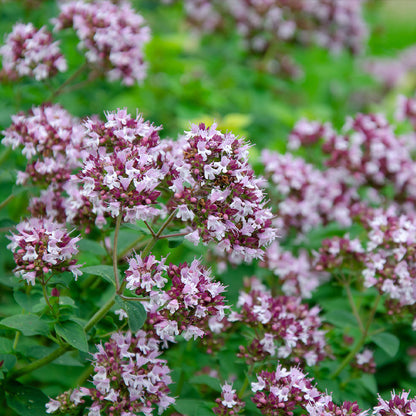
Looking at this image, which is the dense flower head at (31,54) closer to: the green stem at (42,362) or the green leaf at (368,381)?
the green stem at (42,362)

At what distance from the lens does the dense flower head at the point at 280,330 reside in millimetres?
2225

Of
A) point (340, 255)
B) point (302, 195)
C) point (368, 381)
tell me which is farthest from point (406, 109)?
point (368, 381)

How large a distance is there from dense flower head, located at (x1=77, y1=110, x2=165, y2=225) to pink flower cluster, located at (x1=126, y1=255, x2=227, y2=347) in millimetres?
192

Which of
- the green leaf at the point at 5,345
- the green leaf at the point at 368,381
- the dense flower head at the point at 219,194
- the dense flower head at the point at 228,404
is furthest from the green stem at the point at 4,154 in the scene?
the green leaf at the point at 368,381

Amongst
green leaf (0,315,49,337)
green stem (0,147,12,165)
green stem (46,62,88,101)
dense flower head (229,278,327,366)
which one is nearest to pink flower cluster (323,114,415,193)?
dense flower head (229,278,327,366)

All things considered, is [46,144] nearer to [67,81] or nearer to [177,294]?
[67,81]

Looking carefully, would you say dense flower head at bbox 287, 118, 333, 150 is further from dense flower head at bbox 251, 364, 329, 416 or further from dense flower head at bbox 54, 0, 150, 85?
dense flower head at bbox 251, 364, 329, 416

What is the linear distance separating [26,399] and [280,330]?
106 centimetres

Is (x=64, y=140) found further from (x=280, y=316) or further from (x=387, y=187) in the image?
(x=387, y=187)

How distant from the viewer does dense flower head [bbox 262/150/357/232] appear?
311 centimetres

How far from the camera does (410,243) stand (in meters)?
2.41

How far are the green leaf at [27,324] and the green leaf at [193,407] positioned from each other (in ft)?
2.06

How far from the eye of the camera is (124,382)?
1.94m

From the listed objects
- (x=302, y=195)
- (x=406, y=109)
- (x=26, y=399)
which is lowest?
(x=26, y=399)
